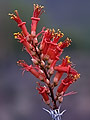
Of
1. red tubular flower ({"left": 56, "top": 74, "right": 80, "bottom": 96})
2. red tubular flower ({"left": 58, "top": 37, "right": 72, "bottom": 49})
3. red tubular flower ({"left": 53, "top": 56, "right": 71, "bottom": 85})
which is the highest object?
red tubular flower ({"left": 58, "top": 37, "right": 72, "bottom": 49})

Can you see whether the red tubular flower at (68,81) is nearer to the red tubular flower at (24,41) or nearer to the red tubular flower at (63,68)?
the red tubular flower at (63,68)

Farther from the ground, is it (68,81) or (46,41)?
(46,41)

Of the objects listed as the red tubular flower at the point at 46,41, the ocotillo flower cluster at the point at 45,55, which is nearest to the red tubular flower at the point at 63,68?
the ocotillo flower cluster at the point at 45,55

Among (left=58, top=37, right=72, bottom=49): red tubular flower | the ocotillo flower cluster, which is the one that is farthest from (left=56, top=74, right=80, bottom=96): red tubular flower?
(left=58, top=37, right=72, bottom=49): red tubular flower

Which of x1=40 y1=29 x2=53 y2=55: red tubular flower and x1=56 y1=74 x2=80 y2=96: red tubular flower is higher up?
x1=40 y1=29 x2=53 y2=55: red tubular flower

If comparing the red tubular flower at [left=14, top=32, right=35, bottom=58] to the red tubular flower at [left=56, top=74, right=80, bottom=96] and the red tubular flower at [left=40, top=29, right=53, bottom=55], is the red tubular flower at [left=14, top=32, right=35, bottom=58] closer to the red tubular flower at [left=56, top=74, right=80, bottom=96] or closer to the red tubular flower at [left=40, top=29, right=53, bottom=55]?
the red tubular flower at [left=40, top=29, right=53, bottom=55]

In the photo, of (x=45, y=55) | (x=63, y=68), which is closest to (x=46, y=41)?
(x=45, y=55)

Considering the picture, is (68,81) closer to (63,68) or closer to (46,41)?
(63,68)

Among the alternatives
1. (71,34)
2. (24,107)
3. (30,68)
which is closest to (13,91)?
(24,107)

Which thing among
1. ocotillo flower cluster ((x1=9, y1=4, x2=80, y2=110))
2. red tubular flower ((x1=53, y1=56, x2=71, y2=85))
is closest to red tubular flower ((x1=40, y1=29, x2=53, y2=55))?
ocotillo flower cluster ((x1=9, y1=4, x2=80, y2=110))
